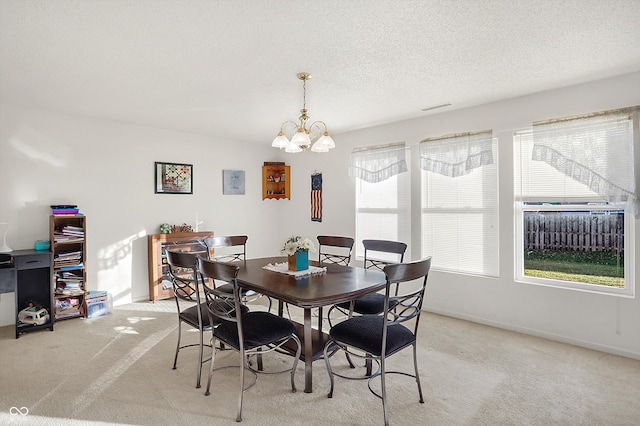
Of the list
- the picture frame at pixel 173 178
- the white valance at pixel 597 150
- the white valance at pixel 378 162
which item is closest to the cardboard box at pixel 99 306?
the picture frame at pixel 173 178

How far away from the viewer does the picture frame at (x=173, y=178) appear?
502cm

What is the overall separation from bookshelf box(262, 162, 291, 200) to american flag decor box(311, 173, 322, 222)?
0.60 meters

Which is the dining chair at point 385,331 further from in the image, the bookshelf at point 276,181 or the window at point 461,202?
the bookshelf at point 276,181

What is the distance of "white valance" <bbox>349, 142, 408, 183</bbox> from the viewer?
4.66 meters

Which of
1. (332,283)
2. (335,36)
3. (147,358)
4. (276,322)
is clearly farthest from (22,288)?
(335,36)

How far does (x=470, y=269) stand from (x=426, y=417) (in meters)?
2.28

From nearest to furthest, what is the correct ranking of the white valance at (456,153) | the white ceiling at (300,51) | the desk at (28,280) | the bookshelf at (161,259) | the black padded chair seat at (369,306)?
the white ceiling at (300,51)
the black padded chair seat at (369,306)
the desk at (28,280)
the white valance at (456,153)
the bookshelf at (161,259)

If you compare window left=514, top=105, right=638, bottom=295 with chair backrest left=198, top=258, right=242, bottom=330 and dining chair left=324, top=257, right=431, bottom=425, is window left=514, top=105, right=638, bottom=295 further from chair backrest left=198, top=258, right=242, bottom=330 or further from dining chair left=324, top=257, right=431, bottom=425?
chair backrest left=198, top=258, right=242, bottom=330

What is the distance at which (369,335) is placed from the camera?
2.27 metres

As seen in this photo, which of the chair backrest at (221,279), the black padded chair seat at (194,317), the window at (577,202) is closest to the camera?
the chair backrest at (221,279)

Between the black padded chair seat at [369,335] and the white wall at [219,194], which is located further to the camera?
the white wall at [219,194]

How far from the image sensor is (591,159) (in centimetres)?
324

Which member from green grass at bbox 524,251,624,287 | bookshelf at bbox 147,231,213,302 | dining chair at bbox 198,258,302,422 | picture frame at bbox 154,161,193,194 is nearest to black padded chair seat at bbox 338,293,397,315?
dining chair at bbox 198,258,302,422

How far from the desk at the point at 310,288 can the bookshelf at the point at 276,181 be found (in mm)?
3193
